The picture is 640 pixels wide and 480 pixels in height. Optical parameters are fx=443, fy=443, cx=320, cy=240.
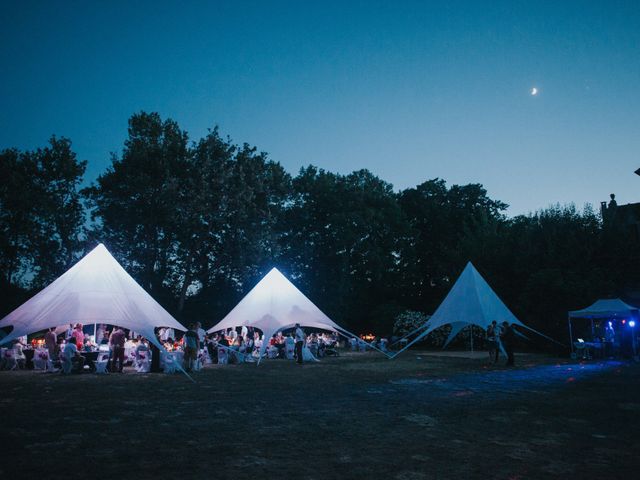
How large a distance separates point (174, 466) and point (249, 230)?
25897mm

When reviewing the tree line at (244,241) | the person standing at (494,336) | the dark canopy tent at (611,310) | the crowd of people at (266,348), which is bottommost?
the crowd of people at (266,348)

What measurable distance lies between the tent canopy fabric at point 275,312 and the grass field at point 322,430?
23.1 ft

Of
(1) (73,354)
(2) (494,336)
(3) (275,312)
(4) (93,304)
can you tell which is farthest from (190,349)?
(2) (494,336)

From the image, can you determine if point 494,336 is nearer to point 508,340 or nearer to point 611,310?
point 508,340

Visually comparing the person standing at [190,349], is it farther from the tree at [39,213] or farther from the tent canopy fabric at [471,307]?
the tree at [39,213]

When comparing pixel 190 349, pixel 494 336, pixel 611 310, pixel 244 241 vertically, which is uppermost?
pixel 244 241

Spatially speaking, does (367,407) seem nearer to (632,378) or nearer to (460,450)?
(460,450)

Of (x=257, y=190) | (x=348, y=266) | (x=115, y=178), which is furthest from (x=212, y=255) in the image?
(x=348, y=266)

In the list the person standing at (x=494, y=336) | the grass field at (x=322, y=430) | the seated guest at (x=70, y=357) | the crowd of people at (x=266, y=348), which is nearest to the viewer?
the grass field at (x=322, y=430)

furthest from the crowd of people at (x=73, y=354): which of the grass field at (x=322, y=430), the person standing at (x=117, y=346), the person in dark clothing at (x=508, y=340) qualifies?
the person in dark clothing at (x=508, y=340)

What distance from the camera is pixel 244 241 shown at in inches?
1142

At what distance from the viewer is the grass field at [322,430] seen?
386 centimetres

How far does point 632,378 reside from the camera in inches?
425

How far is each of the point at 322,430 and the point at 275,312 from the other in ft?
39.5
